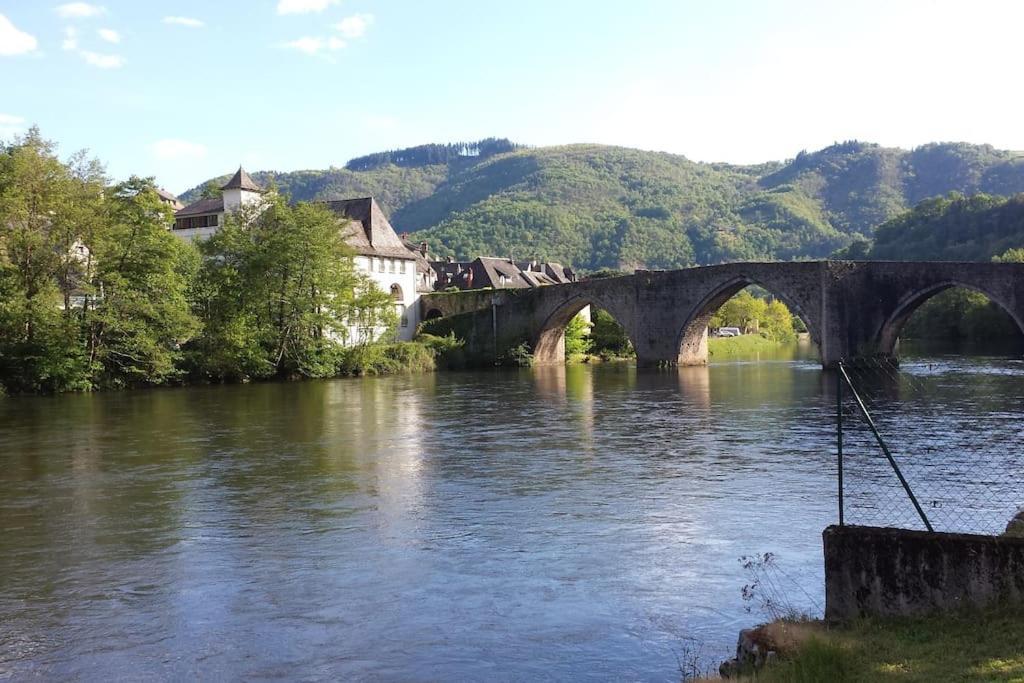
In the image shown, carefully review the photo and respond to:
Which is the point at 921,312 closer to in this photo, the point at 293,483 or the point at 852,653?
the point at 293,483

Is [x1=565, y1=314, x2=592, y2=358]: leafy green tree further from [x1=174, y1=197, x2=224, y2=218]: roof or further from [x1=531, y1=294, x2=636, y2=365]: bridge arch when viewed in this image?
[x1=174, y1=197, x2=224, y2=218]: roof

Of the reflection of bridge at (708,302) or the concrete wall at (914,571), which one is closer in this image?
the concrete wall at (914,571)

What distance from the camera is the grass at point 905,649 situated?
6.07m

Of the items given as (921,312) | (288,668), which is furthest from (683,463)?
(921,312)

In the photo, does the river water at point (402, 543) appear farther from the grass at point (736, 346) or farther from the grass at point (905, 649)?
the grass at point (736, 346)

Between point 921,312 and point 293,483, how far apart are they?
230 ft

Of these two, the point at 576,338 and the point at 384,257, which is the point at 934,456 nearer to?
the point at 576,338

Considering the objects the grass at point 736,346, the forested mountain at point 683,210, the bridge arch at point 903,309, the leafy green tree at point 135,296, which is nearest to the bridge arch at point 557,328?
the grass at point 736,346

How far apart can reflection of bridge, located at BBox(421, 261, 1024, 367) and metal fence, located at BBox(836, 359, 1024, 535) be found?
10994mm

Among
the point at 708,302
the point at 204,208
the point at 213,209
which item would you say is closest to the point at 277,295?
the point at 213,209

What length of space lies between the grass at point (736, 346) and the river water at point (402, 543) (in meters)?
45.6

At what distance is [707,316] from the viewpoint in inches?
2073

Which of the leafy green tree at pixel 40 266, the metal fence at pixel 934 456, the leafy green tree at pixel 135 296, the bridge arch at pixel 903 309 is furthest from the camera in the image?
the bridge arch at pixel 903 309

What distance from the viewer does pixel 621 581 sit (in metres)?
10.2
